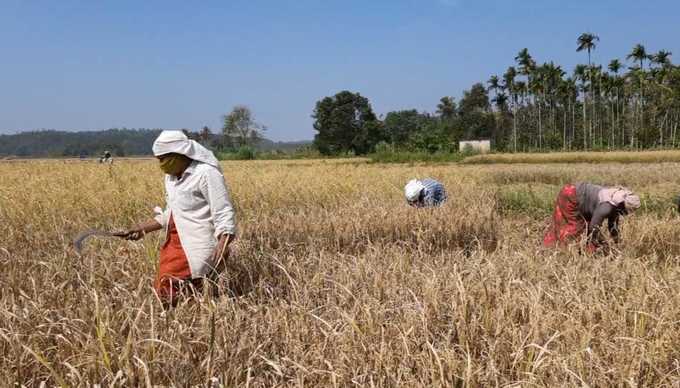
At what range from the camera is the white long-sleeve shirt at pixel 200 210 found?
2.84 meters

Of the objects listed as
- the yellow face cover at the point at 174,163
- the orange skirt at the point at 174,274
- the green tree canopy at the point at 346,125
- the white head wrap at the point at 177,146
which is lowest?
the orange skirt at the point at 174,274

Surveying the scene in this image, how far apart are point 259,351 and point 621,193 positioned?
341 cm

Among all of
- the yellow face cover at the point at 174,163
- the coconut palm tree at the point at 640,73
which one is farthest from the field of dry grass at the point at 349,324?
the coconut palm tree at the point at 640,73

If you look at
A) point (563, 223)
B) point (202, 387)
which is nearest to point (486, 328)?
point (202, 387)

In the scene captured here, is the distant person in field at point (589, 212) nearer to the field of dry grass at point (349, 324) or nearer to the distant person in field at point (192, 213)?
the field of dry grass at point (349, 324)

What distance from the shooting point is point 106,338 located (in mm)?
2086

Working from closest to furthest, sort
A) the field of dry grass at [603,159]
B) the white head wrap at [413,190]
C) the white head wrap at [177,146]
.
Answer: the white head wrap at [177,146]
the white head wrap at [413,190]
the field of dry grass at [603,159]

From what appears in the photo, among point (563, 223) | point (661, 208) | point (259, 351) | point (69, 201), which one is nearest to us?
point (259, 351)

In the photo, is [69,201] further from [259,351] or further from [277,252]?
[259,351]

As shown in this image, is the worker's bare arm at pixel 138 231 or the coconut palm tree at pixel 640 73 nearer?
the worker's bare arm at pixel 138 231

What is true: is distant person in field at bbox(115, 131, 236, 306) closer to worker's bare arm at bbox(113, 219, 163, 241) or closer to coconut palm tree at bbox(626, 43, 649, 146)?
worker's bare arm at bbox(113, 219, 163, 241)

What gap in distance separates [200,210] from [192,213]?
50mm

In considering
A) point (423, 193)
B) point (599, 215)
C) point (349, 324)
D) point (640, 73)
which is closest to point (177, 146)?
point (349, 324)

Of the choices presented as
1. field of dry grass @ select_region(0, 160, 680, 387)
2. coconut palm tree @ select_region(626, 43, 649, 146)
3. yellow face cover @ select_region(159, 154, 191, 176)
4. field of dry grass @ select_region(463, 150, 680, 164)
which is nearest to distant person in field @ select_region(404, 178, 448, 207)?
field of dry grass @ select_region(0, 160, 680, 387)
